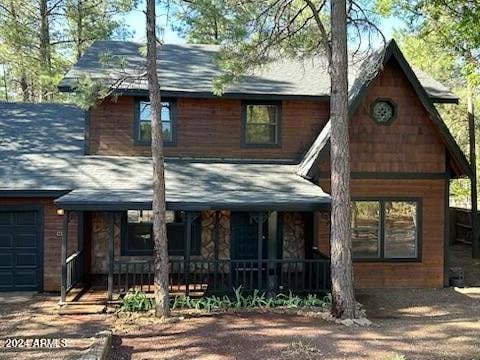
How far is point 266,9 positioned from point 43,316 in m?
7.77

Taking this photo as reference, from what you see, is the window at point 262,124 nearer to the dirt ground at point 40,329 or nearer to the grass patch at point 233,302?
the grass patch at point 233,302

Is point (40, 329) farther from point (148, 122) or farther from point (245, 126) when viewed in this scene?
point (245, 126)

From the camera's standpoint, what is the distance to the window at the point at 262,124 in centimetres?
1348

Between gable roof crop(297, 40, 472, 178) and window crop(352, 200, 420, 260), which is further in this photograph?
window crop(352, 200, 420, 260)

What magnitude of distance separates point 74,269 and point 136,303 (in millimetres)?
2126

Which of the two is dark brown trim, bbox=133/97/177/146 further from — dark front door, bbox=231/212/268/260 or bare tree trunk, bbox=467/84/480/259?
bare tree trunk, bbox=467/84/480/259

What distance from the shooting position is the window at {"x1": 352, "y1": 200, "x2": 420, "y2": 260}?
12.6m

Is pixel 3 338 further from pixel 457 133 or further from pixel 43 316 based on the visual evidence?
pixel 457 133

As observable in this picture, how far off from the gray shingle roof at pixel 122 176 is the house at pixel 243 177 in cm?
5

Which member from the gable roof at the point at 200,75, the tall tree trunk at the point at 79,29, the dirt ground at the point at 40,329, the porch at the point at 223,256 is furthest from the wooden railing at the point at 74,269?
the tall tree trunk at the point at 79,29

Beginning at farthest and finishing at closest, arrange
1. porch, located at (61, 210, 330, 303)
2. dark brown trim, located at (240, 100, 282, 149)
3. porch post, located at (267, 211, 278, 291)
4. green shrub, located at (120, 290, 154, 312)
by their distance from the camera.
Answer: dark brown trim, located at (240, 100, 282, 149) → porch, located at (61, 210, 330, 303) → porch post, located at (267, 211, 278, 291) → green shrub, located at (120, 290, 154, 312)

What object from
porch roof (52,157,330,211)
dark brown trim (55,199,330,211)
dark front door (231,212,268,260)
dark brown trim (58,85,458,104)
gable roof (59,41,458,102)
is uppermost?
gable roof (59,41,458,102)

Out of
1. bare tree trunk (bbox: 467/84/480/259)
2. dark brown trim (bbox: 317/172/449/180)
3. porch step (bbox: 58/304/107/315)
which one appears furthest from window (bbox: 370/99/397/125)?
porch step (bbox: 58/304/107/315)

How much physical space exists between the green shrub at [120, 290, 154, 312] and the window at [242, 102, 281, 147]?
17.3 ft
